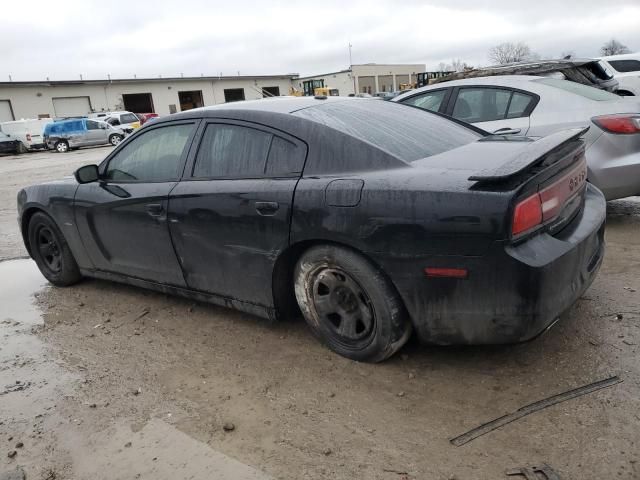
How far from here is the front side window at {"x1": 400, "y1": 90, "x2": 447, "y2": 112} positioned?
610 centimetres

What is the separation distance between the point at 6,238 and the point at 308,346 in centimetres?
595

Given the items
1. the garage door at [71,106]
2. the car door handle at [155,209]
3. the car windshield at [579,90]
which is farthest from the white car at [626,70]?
the garage door at [71,106]

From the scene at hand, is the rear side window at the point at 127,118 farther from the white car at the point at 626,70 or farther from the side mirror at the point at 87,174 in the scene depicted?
the side mirror at the point at 87,174

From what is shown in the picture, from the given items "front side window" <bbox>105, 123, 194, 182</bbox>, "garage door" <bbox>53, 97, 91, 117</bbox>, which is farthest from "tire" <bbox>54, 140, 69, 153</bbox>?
"front side window" <bbox>105, 123, 194, 182</bbox>

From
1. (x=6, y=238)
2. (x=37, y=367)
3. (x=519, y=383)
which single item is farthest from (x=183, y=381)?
(x=6, y=238)

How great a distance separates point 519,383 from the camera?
2.74m

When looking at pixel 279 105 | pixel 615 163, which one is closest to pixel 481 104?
pixel 615 163

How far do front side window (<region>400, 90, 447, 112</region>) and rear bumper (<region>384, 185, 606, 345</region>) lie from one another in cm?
361

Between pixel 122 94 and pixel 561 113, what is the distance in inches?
1867

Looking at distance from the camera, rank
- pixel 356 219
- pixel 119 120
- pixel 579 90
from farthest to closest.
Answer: pixel 119 120 < pixel 579 90 < pixel 356 219

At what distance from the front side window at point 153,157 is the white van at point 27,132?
29.4 metres

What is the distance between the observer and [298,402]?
2.78m

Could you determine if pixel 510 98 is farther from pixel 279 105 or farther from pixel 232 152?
pixel 232 152

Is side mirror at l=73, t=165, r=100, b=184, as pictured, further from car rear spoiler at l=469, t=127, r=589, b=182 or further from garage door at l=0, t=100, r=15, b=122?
garage door at l=0, t=100, r=15, b=122
